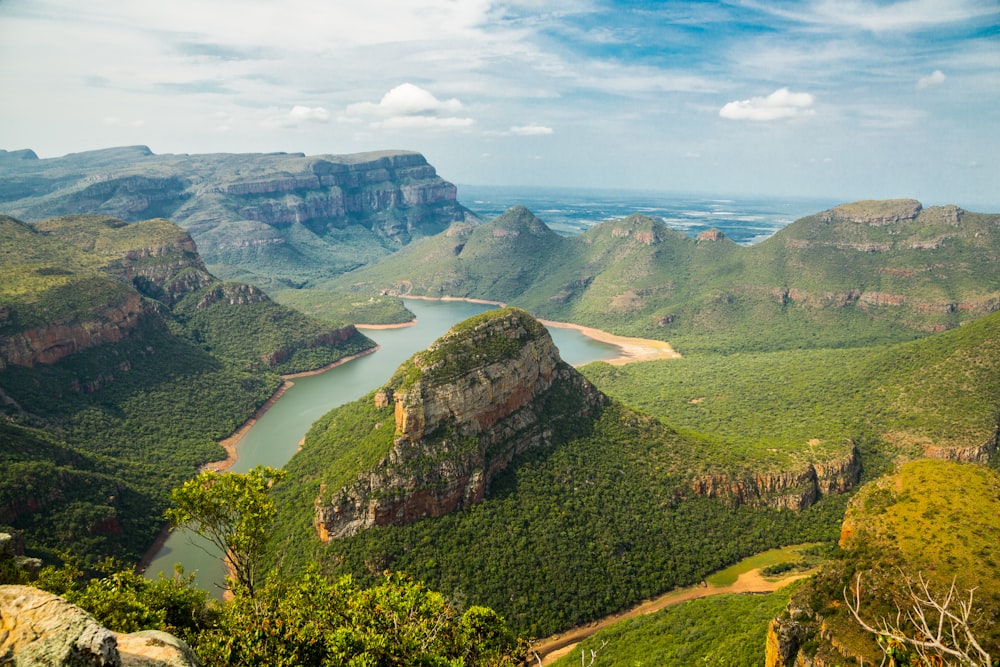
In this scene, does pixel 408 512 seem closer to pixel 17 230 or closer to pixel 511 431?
pixel 511 431

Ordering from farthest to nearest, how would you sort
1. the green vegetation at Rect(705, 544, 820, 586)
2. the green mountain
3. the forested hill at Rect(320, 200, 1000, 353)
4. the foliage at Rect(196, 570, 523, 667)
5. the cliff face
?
1. the forested hill at Rect(320, 200, 1000, 353)
2. the cliff face
3. the green vegetation at Rect(705, 544, 820, 586)
4. the green mountain
5. the foliage at Rect(196, 570, 523, 667)

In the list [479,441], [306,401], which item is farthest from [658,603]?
[306,401]

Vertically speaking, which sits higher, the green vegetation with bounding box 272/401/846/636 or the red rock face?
the red rock face

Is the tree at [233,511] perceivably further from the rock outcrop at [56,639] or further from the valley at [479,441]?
the rock outcrop at [56,639]

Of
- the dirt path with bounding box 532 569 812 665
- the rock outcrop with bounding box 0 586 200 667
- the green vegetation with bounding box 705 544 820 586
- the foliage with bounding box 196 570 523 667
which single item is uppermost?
the rock outcrop with bounding box 0 586 200 667

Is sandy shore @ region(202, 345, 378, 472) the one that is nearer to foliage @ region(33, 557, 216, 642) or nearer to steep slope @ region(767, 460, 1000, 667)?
foliage @ region(33, 557, 216, 642)

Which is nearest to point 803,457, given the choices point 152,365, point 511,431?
point 511,431

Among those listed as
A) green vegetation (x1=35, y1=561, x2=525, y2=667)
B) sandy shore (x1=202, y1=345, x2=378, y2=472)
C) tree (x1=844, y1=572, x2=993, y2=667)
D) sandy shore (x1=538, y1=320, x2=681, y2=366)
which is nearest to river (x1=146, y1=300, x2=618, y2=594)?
sandy shore (x1=202, y1=345, x2=378, y2=472)
